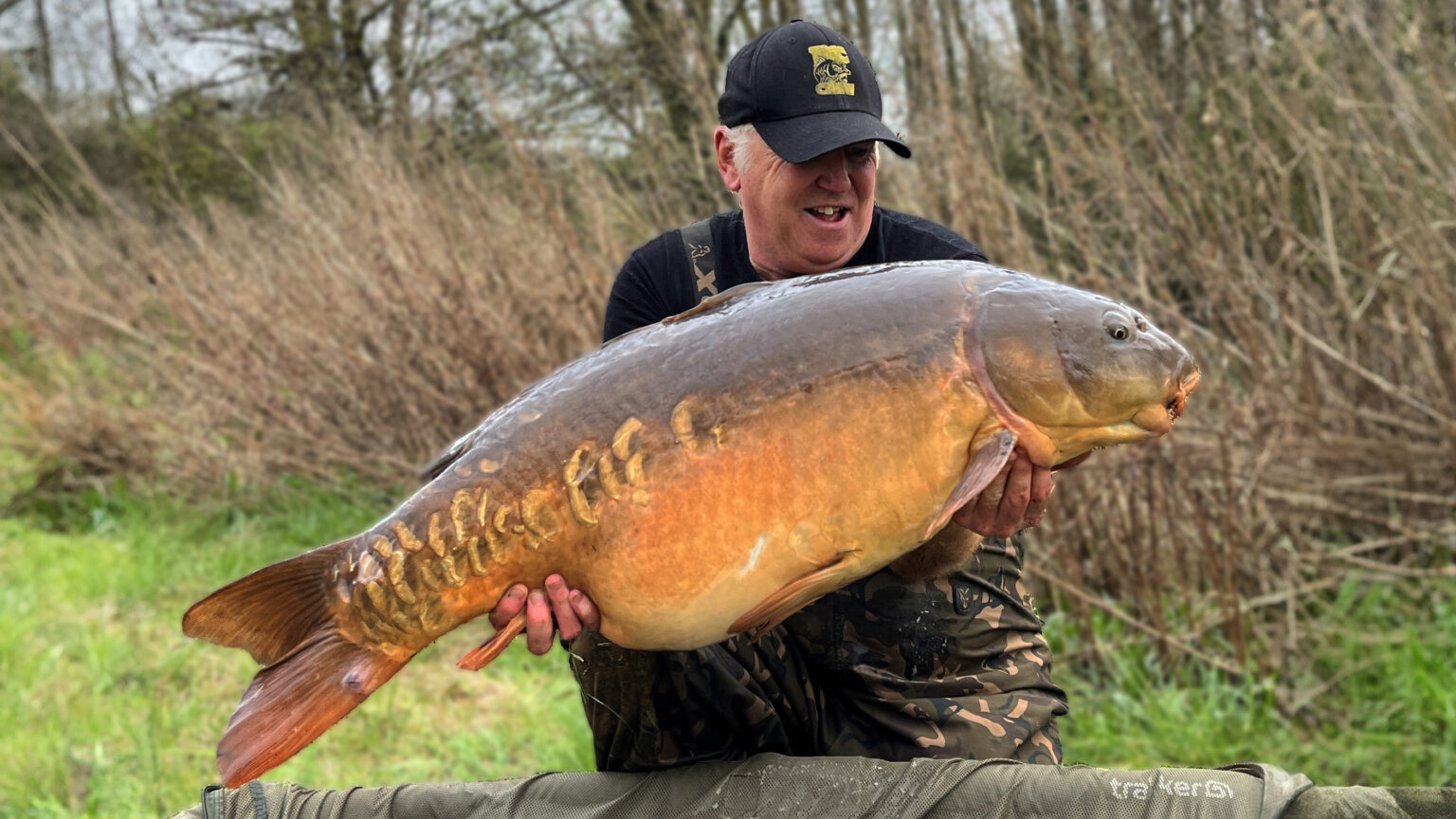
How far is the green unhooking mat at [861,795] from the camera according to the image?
1740mm

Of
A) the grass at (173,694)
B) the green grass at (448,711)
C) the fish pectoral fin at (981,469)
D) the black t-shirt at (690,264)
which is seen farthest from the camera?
the grass at (173,694)

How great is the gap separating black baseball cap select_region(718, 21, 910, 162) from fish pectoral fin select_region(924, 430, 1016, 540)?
80 centimetres

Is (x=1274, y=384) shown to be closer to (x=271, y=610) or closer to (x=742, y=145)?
(x=742, y=145)

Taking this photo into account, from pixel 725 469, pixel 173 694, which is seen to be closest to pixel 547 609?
pixel 725 469

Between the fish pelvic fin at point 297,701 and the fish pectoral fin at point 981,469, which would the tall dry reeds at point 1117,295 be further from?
the fish pelvic fin at point 297,701

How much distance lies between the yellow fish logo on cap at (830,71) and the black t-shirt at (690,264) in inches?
12.2

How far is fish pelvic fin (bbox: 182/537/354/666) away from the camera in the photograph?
1.56 metres

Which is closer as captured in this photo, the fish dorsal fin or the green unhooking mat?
the fish dorsal fin

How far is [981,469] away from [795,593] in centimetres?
28

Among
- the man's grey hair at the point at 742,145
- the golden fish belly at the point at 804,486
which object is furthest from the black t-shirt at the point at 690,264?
the golden fish belly at the point at 804,486

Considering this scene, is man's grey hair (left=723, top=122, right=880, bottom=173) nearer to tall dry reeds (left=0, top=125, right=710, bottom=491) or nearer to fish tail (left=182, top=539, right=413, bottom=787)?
fish tail (left=182, top=539, right=413, bottom=787)

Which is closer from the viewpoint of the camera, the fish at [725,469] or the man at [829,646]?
the fish at [725,469]

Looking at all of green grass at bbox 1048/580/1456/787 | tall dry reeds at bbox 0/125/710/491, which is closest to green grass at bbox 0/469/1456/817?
green grass at bbox 1048/580/1456/787

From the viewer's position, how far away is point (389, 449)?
17.8 feet
